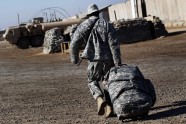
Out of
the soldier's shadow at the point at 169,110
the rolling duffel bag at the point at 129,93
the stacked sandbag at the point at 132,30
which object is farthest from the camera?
the stacked sandbag at the point at 132,30

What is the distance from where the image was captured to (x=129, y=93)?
737 cm

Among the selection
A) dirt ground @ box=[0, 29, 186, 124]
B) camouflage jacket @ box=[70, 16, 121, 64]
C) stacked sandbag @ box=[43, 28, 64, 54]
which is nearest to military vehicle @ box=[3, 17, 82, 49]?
stacked sandbag @ box=[43, 28, 64, 54]

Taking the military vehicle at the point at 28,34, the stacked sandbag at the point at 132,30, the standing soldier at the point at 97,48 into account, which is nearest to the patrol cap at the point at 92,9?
the standing soldier at the point at 97,48

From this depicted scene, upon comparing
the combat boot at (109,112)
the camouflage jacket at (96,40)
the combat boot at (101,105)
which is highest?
the camouflage jacket at (96,40)

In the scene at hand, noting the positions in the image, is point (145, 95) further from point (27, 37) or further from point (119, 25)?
point (27, 37)

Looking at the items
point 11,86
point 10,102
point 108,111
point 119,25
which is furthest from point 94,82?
point 119,25

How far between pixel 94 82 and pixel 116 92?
0.67 meters

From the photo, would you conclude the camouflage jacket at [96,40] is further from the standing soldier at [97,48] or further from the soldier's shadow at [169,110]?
the soldier's shadow at [169,110]

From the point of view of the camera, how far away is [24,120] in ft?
28.0

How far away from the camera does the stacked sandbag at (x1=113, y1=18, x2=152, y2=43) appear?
26.8 meters

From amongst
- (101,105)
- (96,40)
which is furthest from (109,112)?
(96,40)

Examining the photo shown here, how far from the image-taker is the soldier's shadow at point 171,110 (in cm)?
769

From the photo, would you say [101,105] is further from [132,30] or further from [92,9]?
[132,30]

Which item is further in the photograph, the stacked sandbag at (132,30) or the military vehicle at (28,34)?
the military vehicle at (28,34)
